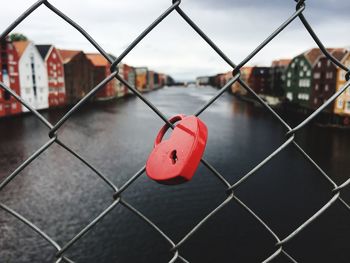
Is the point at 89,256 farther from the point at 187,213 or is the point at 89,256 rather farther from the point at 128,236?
the point at 187,213

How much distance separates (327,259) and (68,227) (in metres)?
11.0

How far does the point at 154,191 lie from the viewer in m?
18.2

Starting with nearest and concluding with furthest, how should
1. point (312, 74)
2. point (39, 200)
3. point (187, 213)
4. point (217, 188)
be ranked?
1. point (187, 213)
2. point (39, 200)
3. point (217, 188)
4. point (312, 74)

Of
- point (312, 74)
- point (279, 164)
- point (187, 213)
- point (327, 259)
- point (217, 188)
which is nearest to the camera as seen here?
point (327, 259)

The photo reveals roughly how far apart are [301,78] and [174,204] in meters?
24.7

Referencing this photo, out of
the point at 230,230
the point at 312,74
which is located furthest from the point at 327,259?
the point at 312,74

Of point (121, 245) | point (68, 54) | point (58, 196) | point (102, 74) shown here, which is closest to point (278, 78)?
point (102, 74)

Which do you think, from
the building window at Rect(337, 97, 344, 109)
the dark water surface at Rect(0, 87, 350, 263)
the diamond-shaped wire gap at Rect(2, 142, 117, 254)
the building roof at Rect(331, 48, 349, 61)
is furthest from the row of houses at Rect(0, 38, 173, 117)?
the building window at Rect(337, 97, 344, 109)

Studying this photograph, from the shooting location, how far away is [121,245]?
1376 centimetres

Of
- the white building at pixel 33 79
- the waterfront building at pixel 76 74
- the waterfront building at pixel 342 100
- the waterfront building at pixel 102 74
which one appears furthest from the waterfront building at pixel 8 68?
the waterfront building at pixel 342 100

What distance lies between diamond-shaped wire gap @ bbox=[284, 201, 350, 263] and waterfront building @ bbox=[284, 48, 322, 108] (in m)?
20.9

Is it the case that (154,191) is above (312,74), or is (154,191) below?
below

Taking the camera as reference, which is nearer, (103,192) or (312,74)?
(103,192)

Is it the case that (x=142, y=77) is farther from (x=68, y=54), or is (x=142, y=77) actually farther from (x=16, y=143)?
(x=16, y=143)
